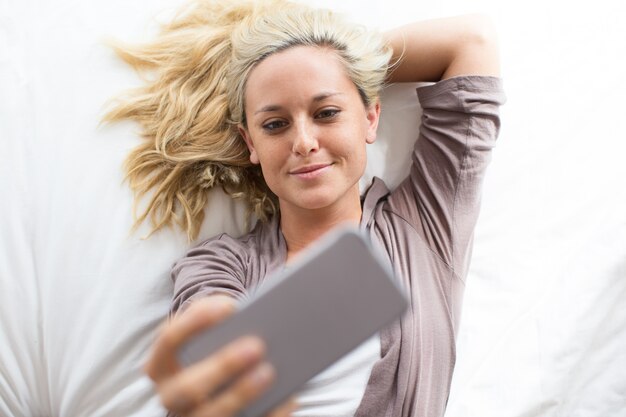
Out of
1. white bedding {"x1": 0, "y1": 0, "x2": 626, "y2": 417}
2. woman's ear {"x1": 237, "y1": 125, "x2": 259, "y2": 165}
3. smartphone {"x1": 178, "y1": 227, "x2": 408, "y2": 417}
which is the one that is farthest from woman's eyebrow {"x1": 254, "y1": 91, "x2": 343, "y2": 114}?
smartphone {"x1": 178, "y1": 227, "x2": 408, "y2": 417}

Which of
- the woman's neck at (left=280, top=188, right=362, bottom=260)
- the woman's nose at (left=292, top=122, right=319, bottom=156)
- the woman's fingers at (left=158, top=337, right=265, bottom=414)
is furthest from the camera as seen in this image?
the woman's neck at (left=280, top=188, right=362, bottom=260)

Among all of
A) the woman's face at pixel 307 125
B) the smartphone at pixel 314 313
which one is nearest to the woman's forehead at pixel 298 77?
the woman's face at pixel 307 125

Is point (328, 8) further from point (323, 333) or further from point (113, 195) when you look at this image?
point (323, 333)

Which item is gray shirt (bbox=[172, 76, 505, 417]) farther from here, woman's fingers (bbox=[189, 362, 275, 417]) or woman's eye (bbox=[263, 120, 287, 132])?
woman's fingers (bbox=[189, 362, 275, 417])

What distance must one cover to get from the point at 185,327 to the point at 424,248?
22.1 inches

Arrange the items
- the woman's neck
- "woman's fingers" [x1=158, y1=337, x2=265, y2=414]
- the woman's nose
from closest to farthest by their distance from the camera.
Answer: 1. "woman's fingers" [x1=158, y1=337, x2=265, y2=414]
2. the woman's nose
3. the woman's neck

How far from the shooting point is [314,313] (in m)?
0.58

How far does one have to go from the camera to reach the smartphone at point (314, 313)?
568 millimetres

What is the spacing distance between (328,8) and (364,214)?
0.37m

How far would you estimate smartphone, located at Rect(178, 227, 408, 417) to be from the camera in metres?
0.57

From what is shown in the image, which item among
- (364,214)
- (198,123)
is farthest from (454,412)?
(198,123)

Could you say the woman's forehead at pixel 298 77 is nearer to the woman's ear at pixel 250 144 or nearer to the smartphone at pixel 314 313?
the woman's ear at pixel 250 144

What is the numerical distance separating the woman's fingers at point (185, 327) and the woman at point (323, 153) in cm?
31

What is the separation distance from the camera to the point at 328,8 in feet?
3.81
